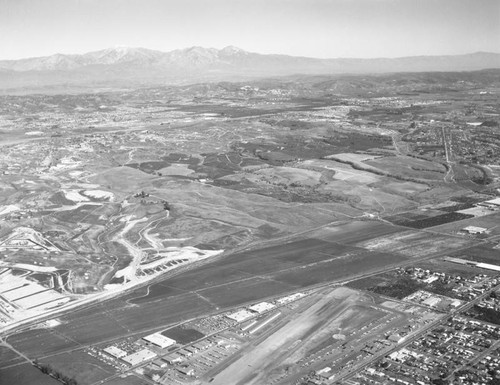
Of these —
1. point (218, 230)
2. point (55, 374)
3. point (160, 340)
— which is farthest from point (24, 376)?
point (218, 230)

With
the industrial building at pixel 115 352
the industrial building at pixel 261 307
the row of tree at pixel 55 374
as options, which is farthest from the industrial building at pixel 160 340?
the industrial building at pixel 261 307

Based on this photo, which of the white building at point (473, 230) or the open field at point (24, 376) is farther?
the white building at point (473, 230)

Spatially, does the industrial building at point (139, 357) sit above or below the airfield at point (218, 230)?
below

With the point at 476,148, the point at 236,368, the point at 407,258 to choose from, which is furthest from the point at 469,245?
the point at 476,148

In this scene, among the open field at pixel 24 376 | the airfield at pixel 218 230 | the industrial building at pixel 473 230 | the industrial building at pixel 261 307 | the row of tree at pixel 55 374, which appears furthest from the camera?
the industrial building at pixel 473 230

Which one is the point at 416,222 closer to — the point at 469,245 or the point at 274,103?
the point at 469,245

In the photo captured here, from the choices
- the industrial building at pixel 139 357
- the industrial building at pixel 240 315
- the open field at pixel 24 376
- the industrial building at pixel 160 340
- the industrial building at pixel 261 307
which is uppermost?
the industrial building at pixel 261 307

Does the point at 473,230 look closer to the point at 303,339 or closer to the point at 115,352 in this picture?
the point at 303,339

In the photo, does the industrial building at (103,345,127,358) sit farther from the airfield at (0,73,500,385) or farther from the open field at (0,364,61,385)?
the open field at (0,364,61,385)

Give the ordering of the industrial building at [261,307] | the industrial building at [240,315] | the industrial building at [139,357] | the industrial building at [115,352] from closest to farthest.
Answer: the industrial building at [139,357], the industrial building at [115,352], the industrial building at [240,315], the industrial building at [261,307]

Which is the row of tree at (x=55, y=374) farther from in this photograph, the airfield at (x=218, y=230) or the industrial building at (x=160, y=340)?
the industrial building at (x=160, y=340)

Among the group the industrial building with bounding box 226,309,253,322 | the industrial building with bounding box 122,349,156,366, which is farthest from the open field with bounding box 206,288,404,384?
the industrial building with bounding box 122,349,156,366

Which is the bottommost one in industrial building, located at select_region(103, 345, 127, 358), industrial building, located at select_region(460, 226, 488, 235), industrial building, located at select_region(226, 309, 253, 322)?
industrial building, located at select_region(103, 345, 127, 358)
